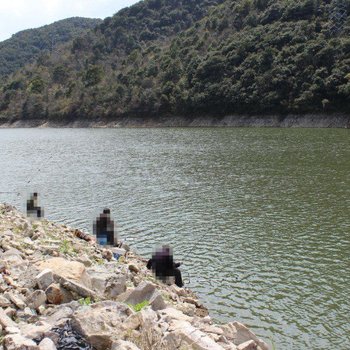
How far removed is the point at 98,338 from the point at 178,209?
16060 millimetres

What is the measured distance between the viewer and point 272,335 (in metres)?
9.94

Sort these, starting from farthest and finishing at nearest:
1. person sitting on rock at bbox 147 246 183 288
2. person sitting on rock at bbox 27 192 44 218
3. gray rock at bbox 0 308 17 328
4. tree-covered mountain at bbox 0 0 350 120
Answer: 1. tree-covered mountain at bbox 0 0 350 120
2. person sitting on rock at bbox 27 192 44 218
3. person sitting on rock at bbox 147 246 183 288
4. gray rock at bbox 0 308 17 328

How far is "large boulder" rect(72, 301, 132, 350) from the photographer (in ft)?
20.8

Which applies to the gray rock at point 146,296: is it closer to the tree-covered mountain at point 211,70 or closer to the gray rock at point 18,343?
the gray rock at point 18,343

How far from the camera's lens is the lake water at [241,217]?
11.3 metres

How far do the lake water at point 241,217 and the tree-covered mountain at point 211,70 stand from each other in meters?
36.7

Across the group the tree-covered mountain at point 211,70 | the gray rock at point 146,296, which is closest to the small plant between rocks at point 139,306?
the gray rock at point 146,296

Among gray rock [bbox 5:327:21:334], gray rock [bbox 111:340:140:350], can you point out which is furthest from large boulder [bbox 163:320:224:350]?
gray rock [bbox 5:327:21:334]

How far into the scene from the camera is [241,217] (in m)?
20.2

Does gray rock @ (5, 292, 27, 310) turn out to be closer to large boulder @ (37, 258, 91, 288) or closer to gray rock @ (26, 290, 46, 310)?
gray rock @ (26, 290, 46, 310)

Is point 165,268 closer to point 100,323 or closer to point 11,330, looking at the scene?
point 100,323

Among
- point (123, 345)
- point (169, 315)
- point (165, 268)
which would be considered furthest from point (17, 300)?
point (165, 268)

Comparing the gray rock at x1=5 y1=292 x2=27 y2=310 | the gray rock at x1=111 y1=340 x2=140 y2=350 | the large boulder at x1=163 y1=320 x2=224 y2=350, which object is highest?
the gray rock at x1=5 y1=292 x2=27 y2=310

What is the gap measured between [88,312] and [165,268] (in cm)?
589
